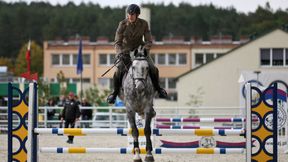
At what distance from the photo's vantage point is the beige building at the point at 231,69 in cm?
4619

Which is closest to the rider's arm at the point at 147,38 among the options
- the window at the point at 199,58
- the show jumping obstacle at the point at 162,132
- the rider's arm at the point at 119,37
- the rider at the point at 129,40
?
the rider at the point at 129,40

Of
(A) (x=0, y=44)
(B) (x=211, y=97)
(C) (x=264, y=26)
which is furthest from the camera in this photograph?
(A) (x=0, y=44)

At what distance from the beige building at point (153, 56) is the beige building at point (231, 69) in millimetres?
25140

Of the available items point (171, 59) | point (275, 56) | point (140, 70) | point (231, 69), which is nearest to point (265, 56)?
point (275, 56)

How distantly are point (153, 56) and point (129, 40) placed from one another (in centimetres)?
6345

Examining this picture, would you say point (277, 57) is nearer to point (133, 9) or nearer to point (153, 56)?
point (153, 56)

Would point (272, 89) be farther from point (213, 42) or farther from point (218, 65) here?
point (213, 42)

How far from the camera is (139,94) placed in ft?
34.7

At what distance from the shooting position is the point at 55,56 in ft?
266

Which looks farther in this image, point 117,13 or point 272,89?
point 117,13

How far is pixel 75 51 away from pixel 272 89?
70.3m

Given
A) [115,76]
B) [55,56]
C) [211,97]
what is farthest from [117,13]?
[115,76]

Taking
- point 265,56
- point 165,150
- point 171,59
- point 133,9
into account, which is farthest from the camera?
point 171,59

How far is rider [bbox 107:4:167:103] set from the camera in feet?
37.0
